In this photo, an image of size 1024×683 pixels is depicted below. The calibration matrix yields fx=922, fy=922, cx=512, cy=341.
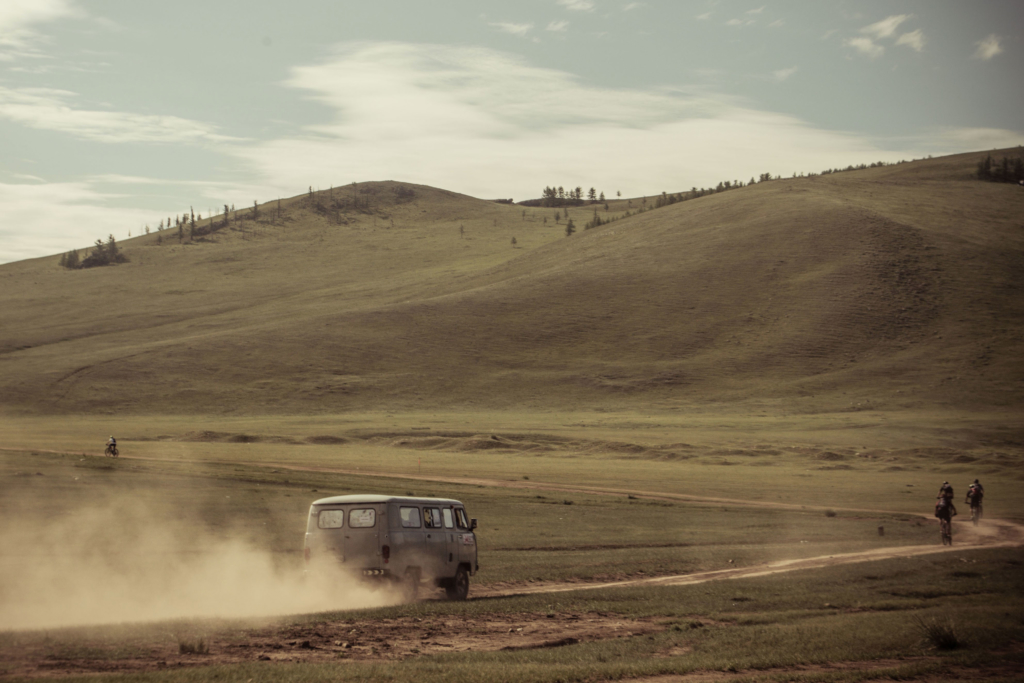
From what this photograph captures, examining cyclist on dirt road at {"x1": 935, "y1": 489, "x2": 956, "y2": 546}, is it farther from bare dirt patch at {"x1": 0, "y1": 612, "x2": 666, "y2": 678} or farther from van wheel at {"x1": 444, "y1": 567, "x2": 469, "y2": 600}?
van wheel at {"x1": 444, "y1": 567, "x2": 469, "y2": 600}

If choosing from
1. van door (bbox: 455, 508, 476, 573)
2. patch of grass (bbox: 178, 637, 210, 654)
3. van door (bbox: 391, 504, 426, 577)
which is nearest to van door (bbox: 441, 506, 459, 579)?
van door (bbox: 455, 508, 476, 573)

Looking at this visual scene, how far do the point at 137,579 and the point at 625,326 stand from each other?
10045 cm

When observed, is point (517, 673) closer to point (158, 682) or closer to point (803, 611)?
point (158, 682)

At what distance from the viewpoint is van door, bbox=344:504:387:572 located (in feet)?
66.1

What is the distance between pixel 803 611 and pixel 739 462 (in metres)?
48.9

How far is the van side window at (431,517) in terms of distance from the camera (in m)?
21.4

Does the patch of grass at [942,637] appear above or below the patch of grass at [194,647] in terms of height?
below

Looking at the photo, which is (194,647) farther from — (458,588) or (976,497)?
(976,497)

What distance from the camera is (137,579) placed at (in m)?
22.6

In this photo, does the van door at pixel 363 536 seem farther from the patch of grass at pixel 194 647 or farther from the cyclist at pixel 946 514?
the cyclist at pixel 946 514

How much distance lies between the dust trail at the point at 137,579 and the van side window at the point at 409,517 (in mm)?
1540

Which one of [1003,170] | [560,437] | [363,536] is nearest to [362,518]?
[363,536]

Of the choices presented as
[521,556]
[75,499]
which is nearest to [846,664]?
[521,556]

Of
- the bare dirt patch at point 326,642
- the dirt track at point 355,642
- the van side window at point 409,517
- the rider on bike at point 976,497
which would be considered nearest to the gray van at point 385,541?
the van side window at point 409,517
